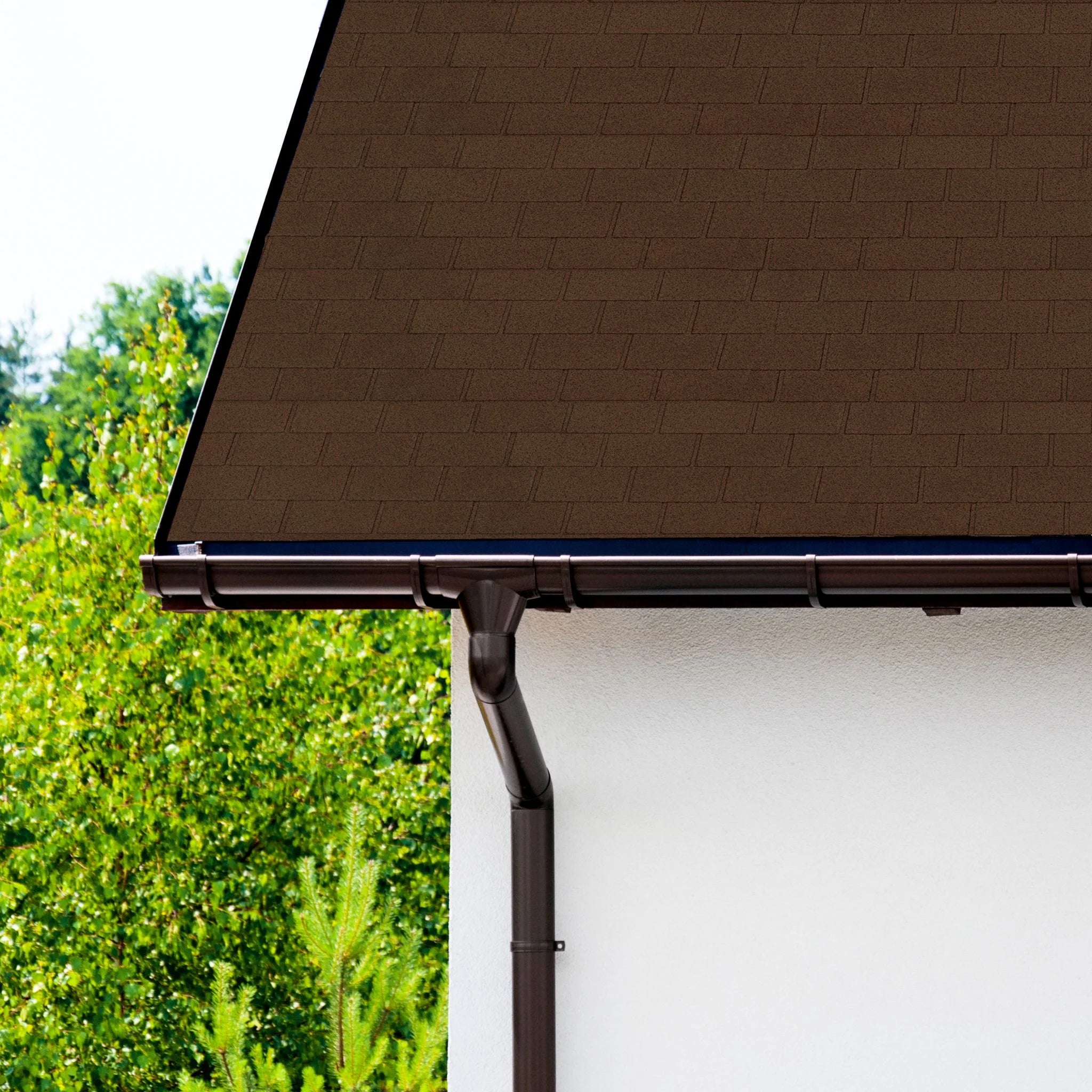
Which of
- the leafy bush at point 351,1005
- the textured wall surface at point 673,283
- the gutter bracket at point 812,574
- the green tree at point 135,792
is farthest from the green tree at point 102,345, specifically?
the gutter bracket at point 812,574

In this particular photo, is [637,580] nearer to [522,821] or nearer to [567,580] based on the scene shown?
[567,580]

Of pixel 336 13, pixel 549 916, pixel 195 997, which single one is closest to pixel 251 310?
pixel 336 13

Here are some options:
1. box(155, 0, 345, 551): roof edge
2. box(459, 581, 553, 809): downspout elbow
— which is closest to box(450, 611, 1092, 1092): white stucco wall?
box(459, 581, 553, 809): downspout elbow

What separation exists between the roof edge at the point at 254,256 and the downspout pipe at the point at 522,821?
915 mm

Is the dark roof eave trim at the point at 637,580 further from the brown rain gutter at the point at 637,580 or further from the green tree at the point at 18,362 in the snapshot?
the green tree at the point at 18,362

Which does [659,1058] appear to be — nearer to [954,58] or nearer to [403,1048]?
[403,1048]

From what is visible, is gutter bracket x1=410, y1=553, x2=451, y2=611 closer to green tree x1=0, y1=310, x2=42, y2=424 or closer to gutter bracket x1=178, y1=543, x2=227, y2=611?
gutter bracket x1=178, y1=543, x2=227, y2=611

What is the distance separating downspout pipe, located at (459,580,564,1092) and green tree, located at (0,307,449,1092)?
7.26 m

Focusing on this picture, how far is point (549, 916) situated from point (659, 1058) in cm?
49

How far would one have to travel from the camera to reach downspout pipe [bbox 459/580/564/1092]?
3.94 meters

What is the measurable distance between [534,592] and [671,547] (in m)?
0.38

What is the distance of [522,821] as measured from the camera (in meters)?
4.18

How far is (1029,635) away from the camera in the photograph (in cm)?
419

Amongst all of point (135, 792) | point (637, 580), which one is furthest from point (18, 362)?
point (637, 580)
